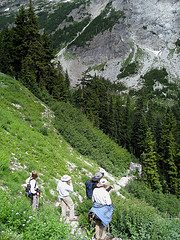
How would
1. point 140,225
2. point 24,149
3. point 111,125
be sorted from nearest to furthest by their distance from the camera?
point 140,225 → point 24,149 → point 111,125

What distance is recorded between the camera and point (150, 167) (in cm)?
7731

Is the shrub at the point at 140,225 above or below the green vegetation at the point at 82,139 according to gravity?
above

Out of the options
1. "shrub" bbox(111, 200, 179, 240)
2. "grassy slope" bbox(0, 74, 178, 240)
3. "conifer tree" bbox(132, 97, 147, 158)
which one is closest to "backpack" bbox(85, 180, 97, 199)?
"grassy slope" bbox(0, 74, 178, 240)

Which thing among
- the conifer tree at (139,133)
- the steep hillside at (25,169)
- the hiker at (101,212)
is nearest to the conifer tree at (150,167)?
the conifer tree at (139,133)

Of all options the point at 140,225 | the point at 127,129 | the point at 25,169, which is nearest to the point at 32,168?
the point at 25,169

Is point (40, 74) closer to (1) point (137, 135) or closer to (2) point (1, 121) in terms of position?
(2) point (1, 121)

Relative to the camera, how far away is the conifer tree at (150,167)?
73.8 m

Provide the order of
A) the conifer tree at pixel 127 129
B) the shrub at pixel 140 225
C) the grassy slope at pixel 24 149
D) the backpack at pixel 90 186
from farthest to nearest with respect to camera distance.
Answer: the conifer tree at pixel 127 129 < the grassy slope at pixel 24 149 < the backpack at pixel 90 186 < the shrub at pixel 140 225

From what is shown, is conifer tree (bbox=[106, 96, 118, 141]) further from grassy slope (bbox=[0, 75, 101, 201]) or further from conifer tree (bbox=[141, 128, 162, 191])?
grassy slope (bbox=[0, 75, 101, 201])

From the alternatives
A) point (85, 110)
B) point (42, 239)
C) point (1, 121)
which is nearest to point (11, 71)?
point (1, 121)

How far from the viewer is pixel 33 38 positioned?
52906mm

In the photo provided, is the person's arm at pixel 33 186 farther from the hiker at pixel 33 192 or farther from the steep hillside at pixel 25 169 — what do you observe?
the steep hillside at pixel 25 169

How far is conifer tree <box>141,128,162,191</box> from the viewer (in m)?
73.8

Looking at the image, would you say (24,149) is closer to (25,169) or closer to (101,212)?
(25,169)
